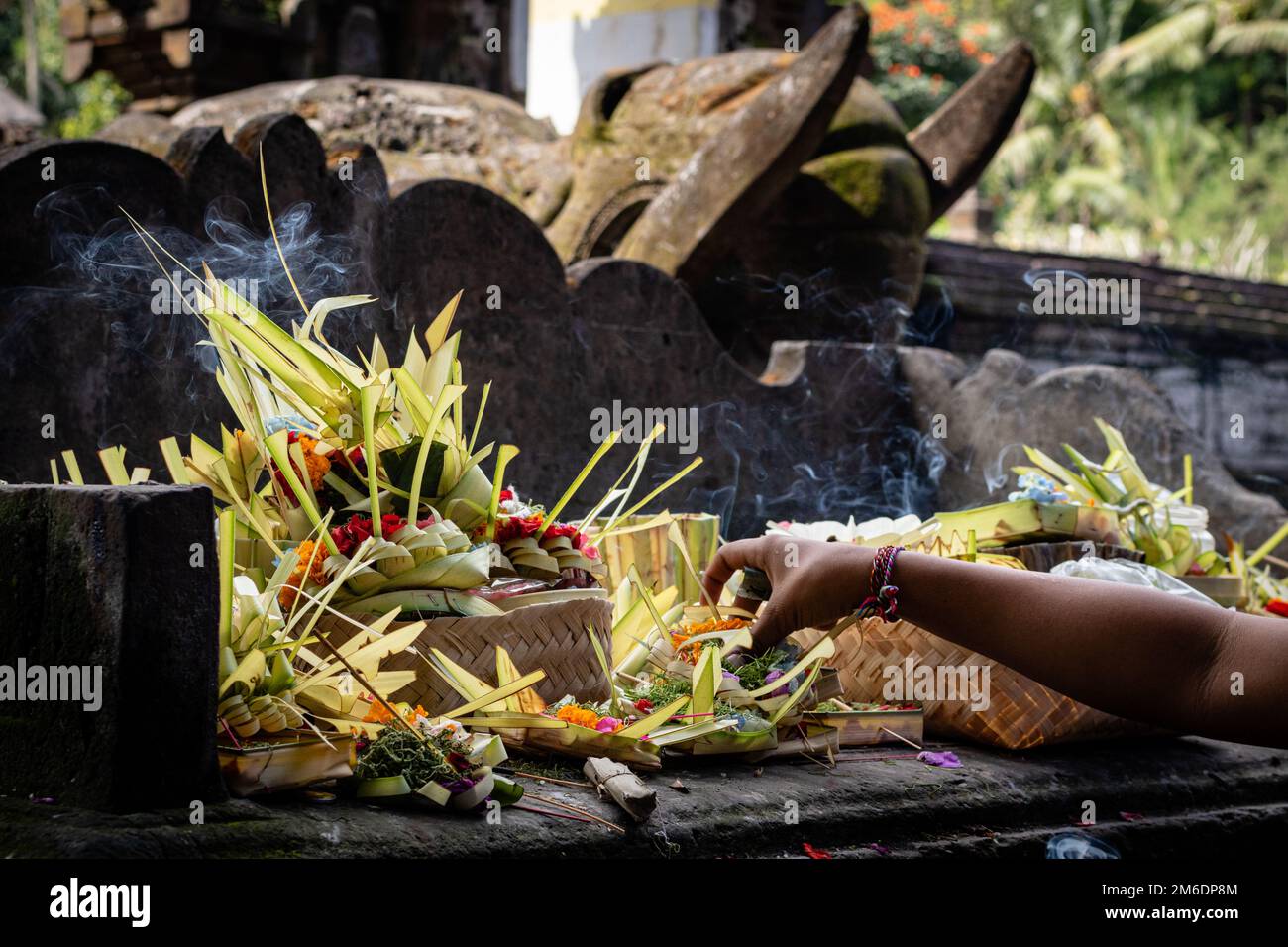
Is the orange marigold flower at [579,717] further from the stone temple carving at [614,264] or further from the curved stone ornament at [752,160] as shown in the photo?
the curved stone ornament at [752,160]

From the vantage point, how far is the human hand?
102 inches

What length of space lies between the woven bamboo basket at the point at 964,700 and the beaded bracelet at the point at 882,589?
746 mm

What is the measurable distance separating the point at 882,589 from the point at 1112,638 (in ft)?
1.32

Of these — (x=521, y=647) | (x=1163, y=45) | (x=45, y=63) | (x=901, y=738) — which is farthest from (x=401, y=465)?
(x=1163, y=45)

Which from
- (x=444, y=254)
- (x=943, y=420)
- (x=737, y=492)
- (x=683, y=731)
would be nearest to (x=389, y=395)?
(x=683, y=731)

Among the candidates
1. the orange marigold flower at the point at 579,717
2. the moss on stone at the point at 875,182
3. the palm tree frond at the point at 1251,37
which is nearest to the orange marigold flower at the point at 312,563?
the orange marigold flower at the point at 579,717

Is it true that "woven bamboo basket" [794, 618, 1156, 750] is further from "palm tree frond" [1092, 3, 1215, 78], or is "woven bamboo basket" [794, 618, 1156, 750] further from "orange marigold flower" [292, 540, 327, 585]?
"palm tree frond" [1092, 3, 1215, 78]

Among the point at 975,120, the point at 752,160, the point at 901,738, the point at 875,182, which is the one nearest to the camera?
the point at 901,738

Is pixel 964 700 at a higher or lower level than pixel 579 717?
lower

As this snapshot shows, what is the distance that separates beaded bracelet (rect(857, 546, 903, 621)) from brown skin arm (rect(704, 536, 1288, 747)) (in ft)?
0.05

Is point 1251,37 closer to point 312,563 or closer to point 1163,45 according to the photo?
point 1163,45

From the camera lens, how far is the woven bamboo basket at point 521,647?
2643mm

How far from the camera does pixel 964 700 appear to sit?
3334 mm
